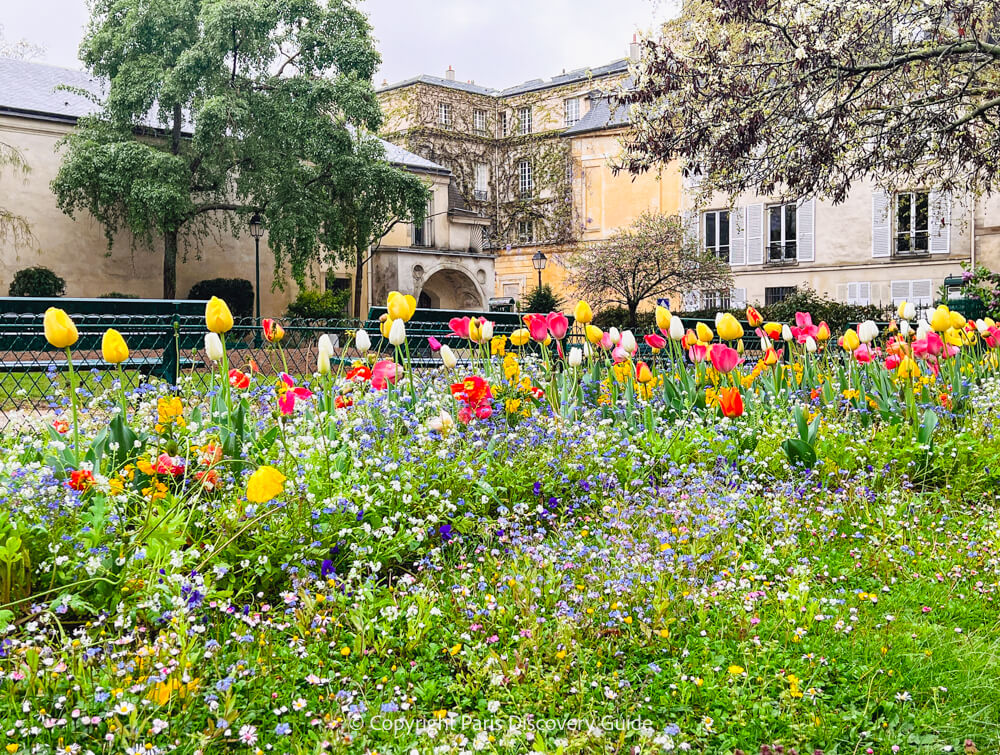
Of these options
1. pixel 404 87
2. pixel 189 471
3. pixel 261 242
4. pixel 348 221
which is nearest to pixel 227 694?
pixel 189 471

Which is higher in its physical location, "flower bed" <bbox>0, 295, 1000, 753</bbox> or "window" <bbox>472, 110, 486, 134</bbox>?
"window" <bbox>472, 110, 486, 134</bbox>

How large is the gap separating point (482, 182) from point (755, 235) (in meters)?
15.8

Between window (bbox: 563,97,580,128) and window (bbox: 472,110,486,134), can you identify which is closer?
window (bbox: 563,97,580,128)

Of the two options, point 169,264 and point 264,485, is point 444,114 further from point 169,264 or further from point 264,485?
point 264,485

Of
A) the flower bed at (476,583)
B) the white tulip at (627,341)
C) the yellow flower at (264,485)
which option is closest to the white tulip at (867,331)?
the flower bed at (476,583)

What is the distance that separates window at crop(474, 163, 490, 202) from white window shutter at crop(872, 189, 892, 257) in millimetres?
19254

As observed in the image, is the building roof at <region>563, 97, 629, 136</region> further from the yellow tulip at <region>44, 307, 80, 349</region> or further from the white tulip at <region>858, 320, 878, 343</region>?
the yellow tulip at <region>44, 307, 80, 349</region>

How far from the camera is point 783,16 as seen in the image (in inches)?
455

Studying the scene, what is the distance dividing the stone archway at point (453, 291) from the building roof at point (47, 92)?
9255mm

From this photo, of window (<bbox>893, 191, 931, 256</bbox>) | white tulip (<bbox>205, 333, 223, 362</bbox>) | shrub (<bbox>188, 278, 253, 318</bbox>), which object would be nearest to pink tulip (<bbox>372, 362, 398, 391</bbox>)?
white tulip (<bbox>205, 333, 223, 362</bbox>)

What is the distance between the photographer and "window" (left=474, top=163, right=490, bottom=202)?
4278 cm

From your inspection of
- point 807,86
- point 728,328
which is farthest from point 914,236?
point 728,328

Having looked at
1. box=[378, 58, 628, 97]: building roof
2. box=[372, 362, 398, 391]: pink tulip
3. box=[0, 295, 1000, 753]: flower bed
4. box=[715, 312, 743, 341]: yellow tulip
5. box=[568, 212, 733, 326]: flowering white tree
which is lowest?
box=[0, 295, 1000, 753]: flower bed

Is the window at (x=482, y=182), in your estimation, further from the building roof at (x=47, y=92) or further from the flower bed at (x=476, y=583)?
the flower bed at (x=476, y=583)
